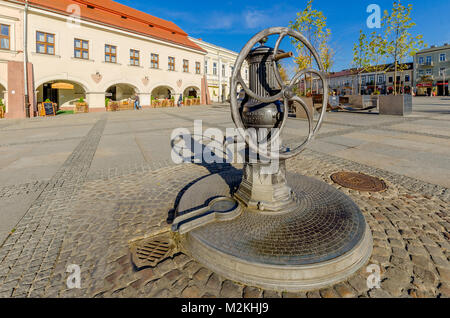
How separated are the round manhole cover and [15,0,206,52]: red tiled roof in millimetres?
26184

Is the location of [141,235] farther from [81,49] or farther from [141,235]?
[81,49]

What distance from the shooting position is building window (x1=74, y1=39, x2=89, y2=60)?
881 inches

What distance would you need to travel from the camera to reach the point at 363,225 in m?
2.46

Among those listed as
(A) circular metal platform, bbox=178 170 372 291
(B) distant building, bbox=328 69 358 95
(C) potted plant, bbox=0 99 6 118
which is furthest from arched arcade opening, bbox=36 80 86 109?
(B) distant building, bbox=328 69 358 95

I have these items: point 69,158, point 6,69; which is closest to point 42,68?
point 6,69

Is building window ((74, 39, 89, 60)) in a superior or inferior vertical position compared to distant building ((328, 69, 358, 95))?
inferior

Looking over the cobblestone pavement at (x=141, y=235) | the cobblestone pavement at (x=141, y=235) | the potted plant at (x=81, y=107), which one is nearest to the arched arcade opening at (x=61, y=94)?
the potted plant at (x=81, y=107)

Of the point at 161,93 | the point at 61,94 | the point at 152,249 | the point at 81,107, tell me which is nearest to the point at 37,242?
the point at 152,249

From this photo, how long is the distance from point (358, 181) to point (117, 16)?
3385 centimetres

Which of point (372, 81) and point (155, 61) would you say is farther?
point (372, 81)

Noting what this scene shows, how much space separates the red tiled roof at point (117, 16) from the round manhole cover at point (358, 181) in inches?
1031

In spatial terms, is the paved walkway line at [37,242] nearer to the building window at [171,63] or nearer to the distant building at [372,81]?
the building window at [171,63]

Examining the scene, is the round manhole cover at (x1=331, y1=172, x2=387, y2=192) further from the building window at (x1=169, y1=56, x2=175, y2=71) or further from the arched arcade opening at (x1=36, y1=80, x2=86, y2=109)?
the building window at (x1=169, y1=56, x2=175, y2=71)

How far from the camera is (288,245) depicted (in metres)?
2.17
